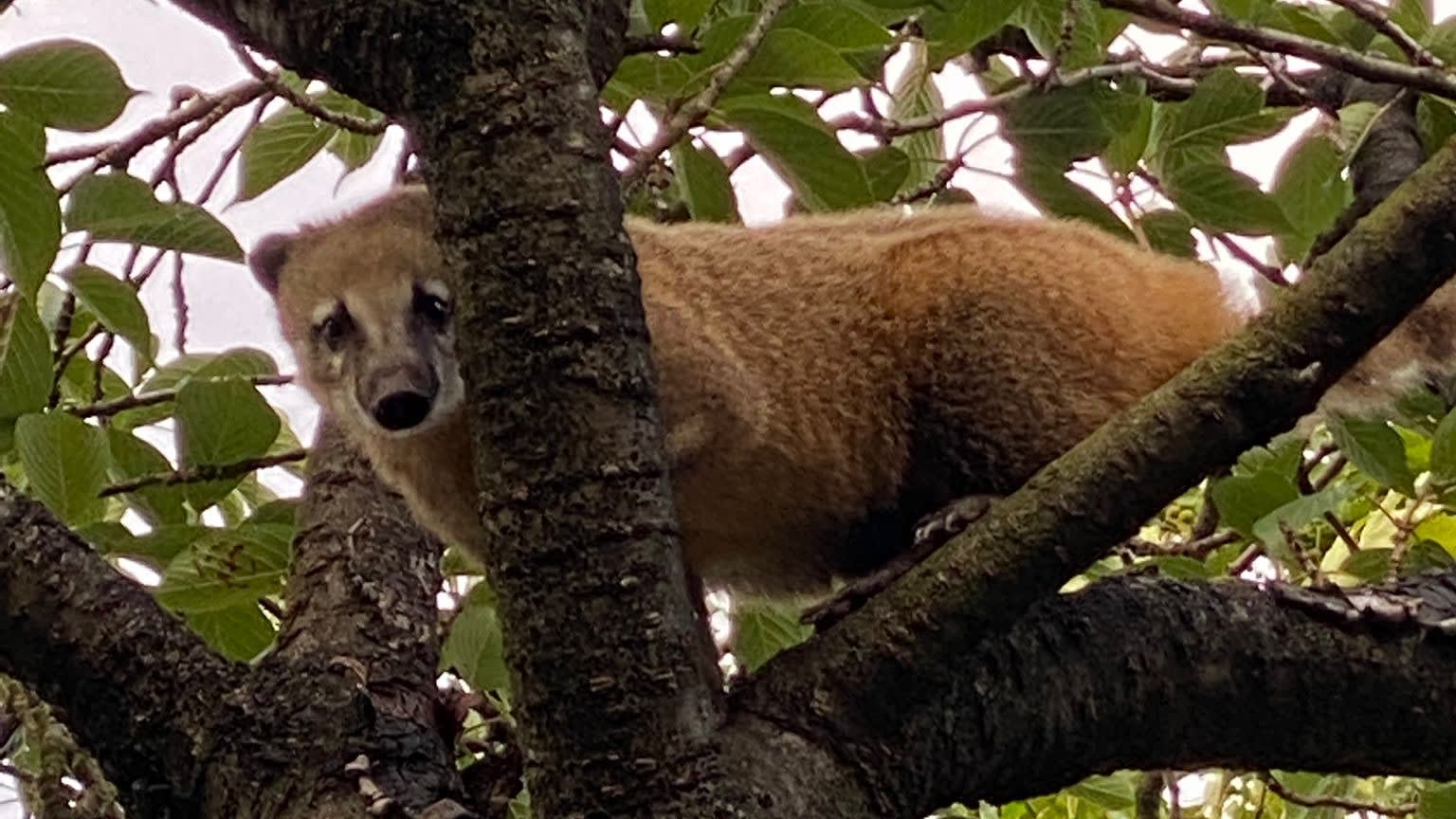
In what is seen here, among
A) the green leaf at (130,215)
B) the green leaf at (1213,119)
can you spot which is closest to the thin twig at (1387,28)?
the green leaf at (1213,119)

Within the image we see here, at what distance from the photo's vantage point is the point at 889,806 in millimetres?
2445

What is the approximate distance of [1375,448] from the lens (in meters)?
3.34

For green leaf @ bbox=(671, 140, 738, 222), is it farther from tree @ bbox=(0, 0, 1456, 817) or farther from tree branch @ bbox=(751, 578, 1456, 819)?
tree branch @ bbox=(751, 578, 1456, 819)

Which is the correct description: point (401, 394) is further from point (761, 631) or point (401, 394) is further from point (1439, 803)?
point (1439, 803)

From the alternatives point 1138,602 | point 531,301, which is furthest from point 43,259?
point 1138,602

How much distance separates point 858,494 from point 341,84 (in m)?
1.51

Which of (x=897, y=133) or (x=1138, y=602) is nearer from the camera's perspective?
(x=1138, y=602)

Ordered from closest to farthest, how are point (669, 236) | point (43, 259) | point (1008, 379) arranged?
point (43, 259)
point (1008, 379)
point (669, 236)

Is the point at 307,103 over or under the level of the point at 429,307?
over

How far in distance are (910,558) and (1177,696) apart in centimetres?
59

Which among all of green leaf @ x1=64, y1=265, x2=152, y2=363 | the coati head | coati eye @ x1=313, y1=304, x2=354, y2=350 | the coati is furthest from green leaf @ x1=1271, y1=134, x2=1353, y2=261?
green leaf @ x1=64, y1=265, x2=152, y2=363

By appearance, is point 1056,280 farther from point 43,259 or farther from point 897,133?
point 43,259

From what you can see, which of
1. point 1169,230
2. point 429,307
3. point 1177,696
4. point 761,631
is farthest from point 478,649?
point 1169,230

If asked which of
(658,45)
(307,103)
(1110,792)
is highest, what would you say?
(307,103)
